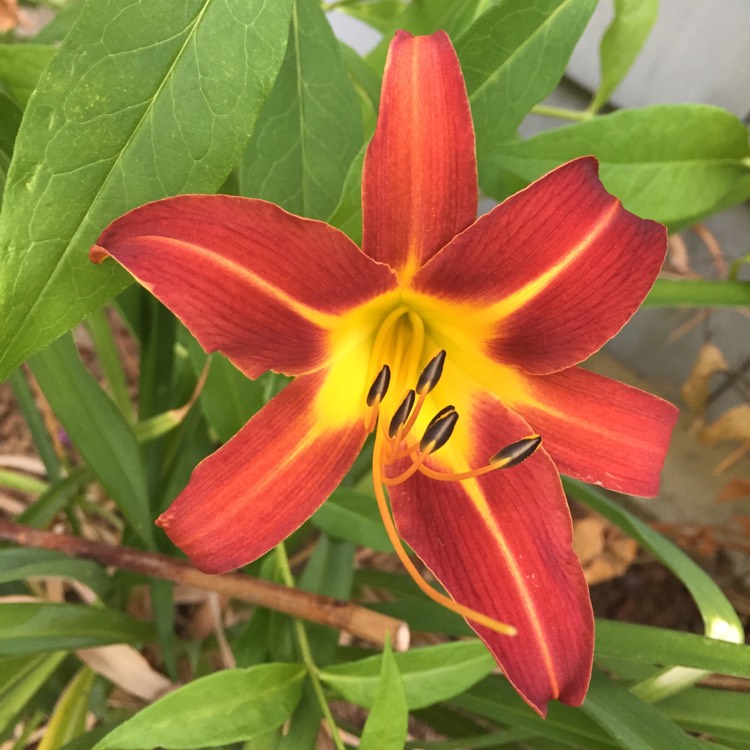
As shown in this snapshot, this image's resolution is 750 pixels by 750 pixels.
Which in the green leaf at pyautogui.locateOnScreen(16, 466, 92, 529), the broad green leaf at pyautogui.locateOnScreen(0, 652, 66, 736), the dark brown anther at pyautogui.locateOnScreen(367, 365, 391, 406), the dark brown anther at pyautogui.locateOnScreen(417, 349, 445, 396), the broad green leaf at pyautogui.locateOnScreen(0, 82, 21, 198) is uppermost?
the broad green leaf at pyautogui.locateOnScreen(0, 82, 21, 198)

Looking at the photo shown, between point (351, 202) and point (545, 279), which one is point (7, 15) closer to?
point (351, 202)

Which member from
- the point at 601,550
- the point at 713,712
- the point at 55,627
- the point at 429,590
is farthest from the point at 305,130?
the point at 601,550

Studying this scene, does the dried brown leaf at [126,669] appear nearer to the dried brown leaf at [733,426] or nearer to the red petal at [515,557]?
the red petal at [515,557]

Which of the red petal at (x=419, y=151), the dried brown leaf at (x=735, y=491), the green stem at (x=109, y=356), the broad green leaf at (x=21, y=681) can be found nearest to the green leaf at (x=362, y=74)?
the red petal at (x=419, y=151)

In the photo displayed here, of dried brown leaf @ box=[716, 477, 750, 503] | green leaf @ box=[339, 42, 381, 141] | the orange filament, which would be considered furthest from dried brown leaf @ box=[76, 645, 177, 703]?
dried brown leaf @ box=[716, 477, 750, 503]

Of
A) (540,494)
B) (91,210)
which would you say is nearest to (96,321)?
(91,210)

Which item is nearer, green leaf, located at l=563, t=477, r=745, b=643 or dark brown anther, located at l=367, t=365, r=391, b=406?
dark brown anther, located at l=367, t=365, r=391, b=406

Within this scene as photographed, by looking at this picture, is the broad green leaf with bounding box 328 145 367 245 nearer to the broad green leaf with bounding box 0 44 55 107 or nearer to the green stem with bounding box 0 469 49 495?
the broad green leaf with bounding box 0 44 55 107
